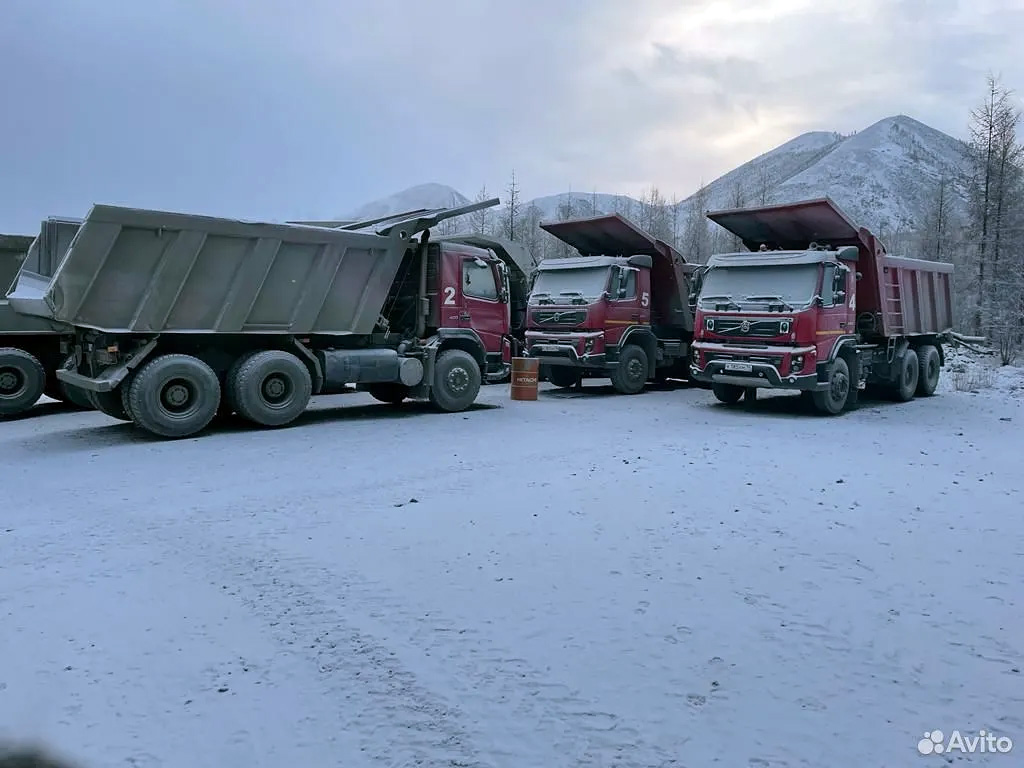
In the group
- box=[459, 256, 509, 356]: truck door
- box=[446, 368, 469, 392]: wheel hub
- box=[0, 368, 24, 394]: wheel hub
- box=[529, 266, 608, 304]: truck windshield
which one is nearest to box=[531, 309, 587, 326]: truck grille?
box=[529, 266, 608, 304]: truck windshield

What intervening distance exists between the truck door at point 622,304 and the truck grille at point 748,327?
273cm

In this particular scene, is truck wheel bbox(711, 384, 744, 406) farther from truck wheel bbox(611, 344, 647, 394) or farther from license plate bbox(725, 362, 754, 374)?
truck wheel bbox(611, 344, 647, 394)

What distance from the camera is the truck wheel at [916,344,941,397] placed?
48.7 feet

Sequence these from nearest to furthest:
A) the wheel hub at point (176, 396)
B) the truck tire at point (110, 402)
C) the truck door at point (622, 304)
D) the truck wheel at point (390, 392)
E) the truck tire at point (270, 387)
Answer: the wheel hub at point (176, 396) < the truck tire at point (110, 402) < the truck tire at point (270, 387) < the truck wheel at point (390, 392) < the truck door at point (622, 304)

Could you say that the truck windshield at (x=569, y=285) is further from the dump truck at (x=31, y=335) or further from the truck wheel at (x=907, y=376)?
the dump truck at (x=31, y=335)

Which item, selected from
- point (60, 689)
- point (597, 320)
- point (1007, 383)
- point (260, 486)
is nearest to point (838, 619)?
point (60, 689)

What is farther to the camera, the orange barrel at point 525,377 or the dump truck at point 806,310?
the orange barrel at point 525,377

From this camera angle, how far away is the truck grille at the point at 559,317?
46.7 ft

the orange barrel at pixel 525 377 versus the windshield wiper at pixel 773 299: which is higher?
the windshield wiper at pixel 773 299

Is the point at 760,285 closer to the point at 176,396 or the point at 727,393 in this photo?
the point at 727,393

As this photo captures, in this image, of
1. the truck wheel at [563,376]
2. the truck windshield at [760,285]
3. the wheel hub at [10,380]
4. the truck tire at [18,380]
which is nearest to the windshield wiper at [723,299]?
the truck windshield at [760,285]

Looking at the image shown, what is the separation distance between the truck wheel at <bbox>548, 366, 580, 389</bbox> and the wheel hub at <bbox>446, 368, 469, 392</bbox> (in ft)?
13.2

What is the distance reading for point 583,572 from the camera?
174 inches

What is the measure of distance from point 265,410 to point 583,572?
21.6 feet
